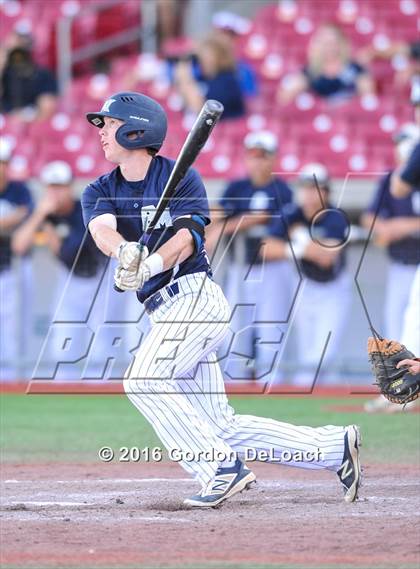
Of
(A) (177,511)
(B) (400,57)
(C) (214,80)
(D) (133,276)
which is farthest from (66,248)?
(D) (133,276)

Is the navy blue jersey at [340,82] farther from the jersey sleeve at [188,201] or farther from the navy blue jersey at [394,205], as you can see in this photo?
the jersey sleeve at [188,201]

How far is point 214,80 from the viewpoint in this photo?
13930 millimetres

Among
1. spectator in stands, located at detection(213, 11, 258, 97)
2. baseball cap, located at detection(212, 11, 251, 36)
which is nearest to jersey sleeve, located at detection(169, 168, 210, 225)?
spectator in stands, located at detection(213, 11, 258, 97)

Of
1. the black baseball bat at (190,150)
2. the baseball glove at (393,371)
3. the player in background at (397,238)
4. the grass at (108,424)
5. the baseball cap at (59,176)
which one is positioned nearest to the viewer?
the black baseball bat at (190,150)

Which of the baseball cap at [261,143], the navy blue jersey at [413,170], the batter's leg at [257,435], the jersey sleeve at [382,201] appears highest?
the batter's leg at [257,435]

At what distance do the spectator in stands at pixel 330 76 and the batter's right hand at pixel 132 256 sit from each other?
31.0 feet

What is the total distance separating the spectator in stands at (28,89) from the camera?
15.4 metres

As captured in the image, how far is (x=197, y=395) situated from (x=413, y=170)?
132 inches

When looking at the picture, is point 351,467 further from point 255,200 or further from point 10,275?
point 10,275

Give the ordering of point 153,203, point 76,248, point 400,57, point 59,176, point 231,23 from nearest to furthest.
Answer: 1. point 153,203
2. point 59,176
3. point 76,248
4. point 231,23
5. point 400,57

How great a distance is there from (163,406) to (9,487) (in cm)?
142

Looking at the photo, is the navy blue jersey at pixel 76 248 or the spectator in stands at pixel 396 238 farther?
the navy blue jersey at pixel 76 248

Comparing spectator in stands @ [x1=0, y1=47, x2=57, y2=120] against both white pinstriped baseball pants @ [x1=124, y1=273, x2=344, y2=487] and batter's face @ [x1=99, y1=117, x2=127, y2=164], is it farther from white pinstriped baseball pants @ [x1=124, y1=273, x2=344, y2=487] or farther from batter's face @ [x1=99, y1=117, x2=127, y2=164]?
white pinstriped baseball pants @ [x1=124, y1=273, x2=344, y2=487]

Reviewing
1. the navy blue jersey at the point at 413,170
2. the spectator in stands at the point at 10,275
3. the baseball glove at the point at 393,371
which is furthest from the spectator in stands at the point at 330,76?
the baseball glove at the point at 393,371
